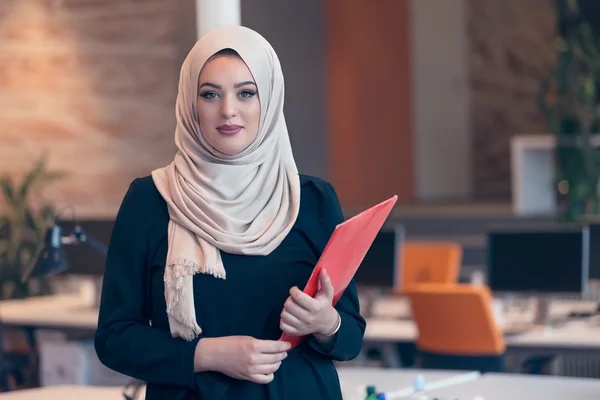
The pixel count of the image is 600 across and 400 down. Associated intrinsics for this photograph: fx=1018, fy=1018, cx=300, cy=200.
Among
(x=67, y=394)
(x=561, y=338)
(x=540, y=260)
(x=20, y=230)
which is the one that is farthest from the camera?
(x=20, y=230)

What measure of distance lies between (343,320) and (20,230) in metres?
5.46

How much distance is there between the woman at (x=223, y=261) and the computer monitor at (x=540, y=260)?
12.1 ft

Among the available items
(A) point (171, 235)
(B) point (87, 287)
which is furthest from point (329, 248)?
(B) point (87, 287)

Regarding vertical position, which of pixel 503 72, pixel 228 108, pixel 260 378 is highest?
pixel 503 72

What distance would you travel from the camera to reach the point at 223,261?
165 centimetres

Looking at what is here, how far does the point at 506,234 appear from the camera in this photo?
17.5 feet

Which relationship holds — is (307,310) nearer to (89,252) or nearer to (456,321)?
(456,321)

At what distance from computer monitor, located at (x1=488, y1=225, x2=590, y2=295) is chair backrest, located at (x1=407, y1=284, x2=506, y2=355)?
0.53 metres

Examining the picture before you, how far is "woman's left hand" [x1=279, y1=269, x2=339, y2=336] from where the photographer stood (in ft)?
5.16

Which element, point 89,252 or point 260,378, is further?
point 89,252

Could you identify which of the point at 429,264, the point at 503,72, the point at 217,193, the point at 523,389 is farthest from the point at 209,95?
the point at 503,72

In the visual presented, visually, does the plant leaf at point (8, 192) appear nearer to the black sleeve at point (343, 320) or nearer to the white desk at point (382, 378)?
the white desk at point (382, 378)

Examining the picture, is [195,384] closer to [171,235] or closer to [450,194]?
[171,235]

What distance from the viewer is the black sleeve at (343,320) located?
166cm
